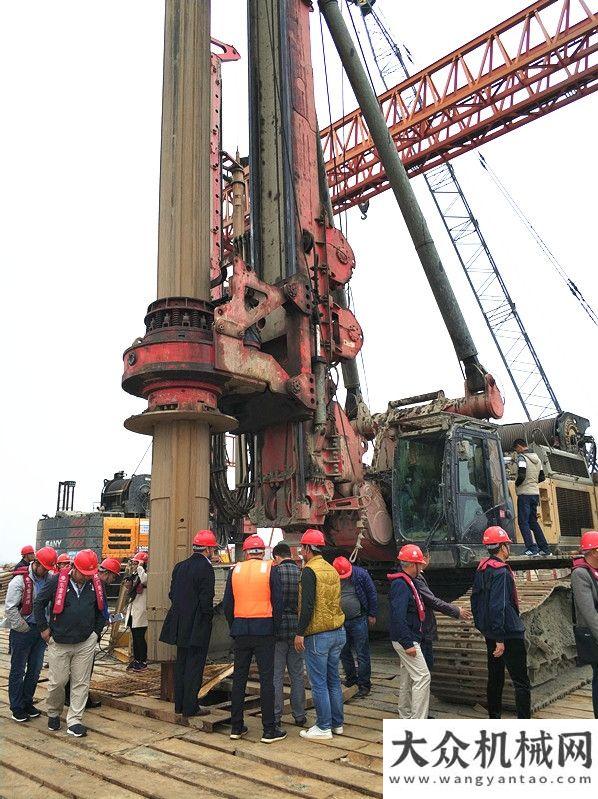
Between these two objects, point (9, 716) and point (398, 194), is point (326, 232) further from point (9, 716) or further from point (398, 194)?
point (9, 716)

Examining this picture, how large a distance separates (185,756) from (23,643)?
94.3 inches

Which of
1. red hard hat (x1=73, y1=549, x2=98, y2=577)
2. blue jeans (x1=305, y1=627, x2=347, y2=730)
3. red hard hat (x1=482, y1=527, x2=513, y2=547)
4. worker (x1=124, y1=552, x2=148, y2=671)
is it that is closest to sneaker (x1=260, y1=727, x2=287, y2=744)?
blue jeans (x1=305, y1=627, x2=347, y2=730)

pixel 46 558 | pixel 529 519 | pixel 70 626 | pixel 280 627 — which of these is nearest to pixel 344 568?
pixel 280 627

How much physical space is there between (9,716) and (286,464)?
401 cm

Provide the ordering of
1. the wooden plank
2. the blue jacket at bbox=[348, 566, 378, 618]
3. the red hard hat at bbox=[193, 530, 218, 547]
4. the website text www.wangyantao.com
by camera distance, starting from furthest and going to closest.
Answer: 1. the blue jacket at bbox=[348, 566, 378, 618]
2. the red hard hat at bbox=[193, 530, 218, 547]
3. the wooden plank
4. the website text www.wangyantao.com

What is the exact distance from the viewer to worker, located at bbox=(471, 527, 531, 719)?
5500 millimetres

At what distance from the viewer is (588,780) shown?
2695 mm

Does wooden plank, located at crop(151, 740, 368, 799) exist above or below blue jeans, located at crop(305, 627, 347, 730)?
below

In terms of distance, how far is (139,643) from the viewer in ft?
28.9

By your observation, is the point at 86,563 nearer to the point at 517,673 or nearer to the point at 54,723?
the point at 54,723

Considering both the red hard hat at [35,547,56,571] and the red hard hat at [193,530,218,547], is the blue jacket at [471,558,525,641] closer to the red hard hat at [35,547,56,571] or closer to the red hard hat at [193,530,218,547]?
the red hard hat at [193,530,218,547]

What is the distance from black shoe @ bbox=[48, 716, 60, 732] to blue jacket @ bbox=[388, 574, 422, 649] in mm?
3080

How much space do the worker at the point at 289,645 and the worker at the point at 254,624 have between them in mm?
108

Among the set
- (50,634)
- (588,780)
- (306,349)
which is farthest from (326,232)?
(588,780)
